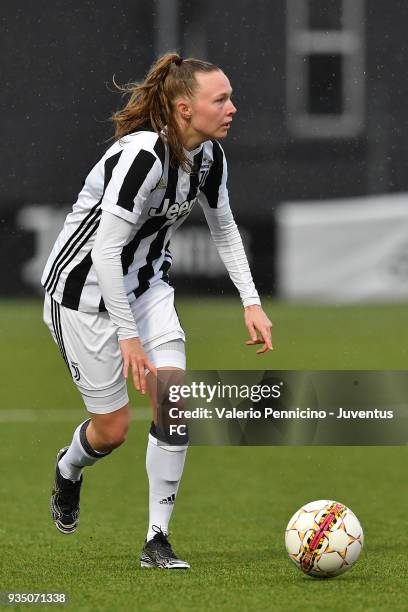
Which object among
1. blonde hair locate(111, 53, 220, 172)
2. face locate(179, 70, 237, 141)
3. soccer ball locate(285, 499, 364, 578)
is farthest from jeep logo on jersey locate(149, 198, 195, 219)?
soccer ball locate(285, 499, 364, 578)

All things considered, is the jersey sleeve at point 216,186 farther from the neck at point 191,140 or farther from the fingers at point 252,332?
the fingers at point 252,332

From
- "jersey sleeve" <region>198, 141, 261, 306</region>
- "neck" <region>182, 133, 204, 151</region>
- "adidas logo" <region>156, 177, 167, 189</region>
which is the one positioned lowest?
"jersey sleeve" <region>198, 141, 261, 306</region>

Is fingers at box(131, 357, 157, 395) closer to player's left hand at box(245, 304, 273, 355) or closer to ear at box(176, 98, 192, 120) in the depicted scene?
player's left hand at box(245, 304, 273, 355)

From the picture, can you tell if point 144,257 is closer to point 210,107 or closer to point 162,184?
point 162,184

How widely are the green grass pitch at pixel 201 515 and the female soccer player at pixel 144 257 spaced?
0.36m

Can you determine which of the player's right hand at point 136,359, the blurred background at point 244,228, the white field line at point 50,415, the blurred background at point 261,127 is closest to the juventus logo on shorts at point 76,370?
the player's right hand at point 136,359

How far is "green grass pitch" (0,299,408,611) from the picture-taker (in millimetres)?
4344

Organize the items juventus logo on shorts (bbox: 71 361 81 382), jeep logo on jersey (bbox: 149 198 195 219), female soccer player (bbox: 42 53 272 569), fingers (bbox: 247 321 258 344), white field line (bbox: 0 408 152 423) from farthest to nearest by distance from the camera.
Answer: white field line (bbox: 0 408 152 423) < juventus logo on shorts (bbox: 71 361 81 382) < fingers (bbox: 247 321 258 344) < jeep logo on jersey (bbox: 149 198 195 219) < female soccer player (bbox: 42 53 272 569)

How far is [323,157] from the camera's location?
19891 millimetres

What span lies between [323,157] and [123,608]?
53.3 feet

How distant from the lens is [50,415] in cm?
994

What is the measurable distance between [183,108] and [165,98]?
80 mm

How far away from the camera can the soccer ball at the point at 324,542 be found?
178 inches

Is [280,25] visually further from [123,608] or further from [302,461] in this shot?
[123,608]
